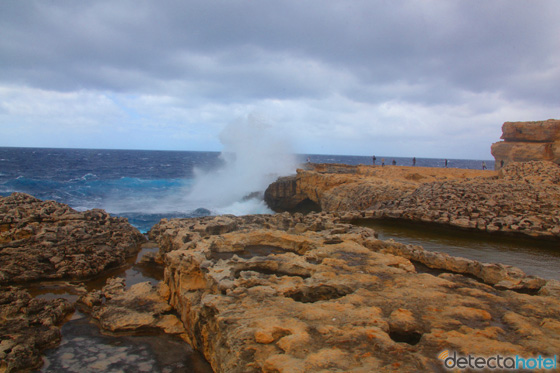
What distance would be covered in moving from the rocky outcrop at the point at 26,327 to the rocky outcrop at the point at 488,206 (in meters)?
11.8

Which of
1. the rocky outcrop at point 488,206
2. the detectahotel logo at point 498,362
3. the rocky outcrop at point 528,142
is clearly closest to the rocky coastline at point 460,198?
the rocky outcrop at point 488,206

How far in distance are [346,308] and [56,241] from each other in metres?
10.0

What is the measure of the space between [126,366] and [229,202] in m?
25.4

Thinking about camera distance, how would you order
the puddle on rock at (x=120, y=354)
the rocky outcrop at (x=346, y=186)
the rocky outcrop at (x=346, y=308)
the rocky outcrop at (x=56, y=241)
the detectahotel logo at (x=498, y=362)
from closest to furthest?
the detectahotel logo at (x=498, y=362), the rocky outcrop at (x=346, y=308), the puddle on rock at (x=120, y=354), the rocky outcrop at (x=56, y=241), the rocky outcrop at (x=346, y=186)

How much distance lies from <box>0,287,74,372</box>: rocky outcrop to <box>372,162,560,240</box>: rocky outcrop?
11.8 metres

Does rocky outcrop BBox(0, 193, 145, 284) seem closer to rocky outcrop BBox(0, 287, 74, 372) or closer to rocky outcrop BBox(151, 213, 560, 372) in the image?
rocky outcrop BBox(0, 287, 74, 372)

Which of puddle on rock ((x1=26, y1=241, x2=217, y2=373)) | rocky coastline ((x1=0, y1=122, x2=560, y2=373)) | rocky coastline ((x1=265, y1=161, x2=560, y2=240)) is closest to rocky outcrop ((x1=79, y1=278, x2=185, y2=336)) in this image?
rocky coastline ((x1=0, y1=122, x2=560, y2=373))

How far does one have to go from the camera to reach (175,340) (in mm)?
5961

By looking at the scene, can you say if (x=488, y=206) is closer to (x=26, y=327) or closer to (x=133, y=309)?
(x=133, y=309)

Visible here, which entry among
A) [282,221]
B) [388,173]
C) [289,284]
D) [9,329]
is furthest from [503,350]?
[388,173]

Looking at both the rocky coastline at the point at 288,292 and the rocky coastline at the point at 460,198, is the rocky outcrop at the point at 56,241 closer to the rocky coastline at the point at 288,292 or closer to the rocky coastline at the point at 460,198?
the rocky coastline at the point at 288,292

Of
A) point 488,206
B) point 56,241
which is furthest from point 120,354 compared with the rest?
point 488,206

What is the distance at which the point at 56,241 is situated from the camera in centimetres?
1048

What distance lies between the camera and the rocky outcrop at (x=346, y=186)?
17906 mm
